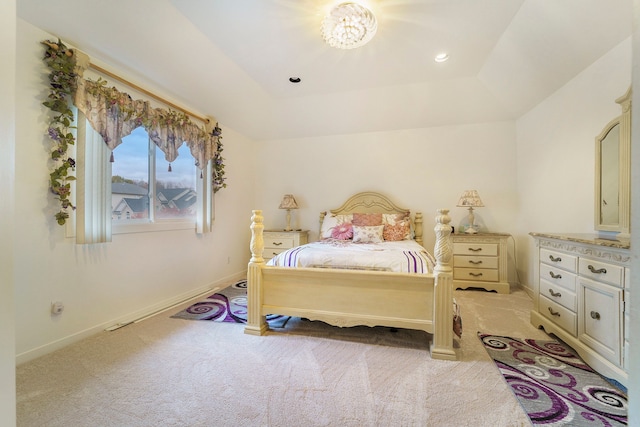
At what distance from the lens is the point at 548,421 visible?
1331 mm

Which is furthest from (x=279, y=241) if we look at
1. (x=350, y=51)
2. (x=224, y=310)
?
(x=350, y=51)

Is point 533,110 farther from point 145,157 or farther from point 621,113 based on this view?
point 145,157

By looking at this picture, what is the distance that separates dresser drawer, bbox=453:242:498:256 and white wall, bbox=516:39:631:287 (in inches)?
18.1

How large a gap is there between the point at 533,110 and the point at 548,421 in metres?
3.43

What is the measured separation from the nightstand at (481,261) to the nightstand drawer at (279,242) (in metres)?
2.39

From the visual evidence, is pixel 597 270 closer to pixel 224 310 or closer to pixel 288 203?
pixel 224 310

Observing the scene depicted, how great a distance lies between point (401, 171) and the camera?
165 inches

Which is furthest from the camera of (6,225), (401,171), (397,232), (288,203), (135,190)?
(288,203)

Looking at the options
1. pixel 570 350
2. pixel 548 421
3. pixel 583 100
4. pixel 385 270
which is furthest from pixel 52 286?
pixel 583 100

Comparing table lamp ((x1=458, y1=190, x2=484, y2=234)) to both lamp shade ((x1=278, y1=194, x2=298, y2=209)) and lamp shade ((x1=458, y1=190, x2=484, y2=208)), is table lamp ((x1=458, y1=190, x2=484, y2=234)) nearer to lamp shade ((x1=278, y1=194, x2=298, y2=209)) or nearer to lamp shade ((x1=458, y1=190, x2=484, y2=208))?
lamp shade ((x1=458, y1=190, x2=484, y2=208))

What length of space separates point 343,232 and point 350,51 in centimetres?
219

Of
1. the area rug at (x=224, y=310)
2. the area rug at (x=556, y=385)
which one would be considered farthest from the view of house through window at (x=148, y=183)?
the area rug at (x=556, y=385)

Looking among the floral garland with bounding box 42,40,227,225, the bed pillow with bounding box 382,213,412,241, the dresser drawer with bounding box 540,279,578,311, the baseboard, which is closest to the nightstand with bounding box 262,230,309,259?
the baseboard

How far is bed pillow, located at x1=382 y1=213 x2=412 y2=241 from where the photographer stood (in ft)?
11.8
